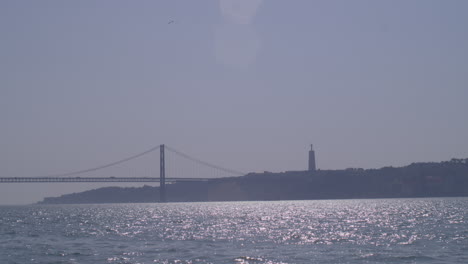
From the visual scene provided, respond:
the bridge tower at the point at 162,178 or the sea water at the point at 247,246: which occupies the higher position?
the bridge tower at the point at 162,178

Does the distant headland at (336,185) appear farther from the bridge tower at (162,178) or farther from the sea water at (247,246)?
the sea water at (247,246)

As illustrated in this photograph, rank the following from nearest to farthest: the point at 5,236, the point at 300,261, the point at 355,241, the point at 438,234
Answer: the point at 300,261
the point at 355,241
the point at 438,234
the point at 5,236

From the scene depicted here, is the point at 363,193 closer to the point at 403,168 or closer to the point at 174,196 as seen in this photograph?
the point at 403,168

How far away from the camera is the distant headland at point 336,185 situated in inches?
5595

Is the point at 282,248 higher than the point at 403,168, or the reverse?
the point at 403,168

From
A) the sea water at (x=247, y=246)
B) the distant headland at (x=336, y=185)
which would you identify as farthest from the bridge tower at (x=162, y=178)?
the sea water at (x=247, y=246)

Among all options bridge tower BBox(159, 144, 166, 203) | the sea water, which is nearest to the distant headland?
bridge tower BBox(159, 144, 166, 203)

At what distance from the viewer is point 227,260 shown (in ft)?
76.3

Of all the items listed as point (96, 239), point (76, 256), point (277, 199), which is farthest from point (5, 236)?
point (277, 199)

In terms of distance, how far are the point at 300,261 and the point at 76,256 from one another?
8.77 m

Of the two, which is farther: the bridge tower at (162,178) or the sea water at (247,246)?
the bridge tower at (162,178)

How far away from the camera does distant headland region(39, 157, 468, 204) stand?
466 feet

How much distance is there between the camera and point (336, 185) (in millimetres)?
151375

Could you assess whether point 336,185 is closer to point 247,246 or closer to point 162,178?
point 162,178
